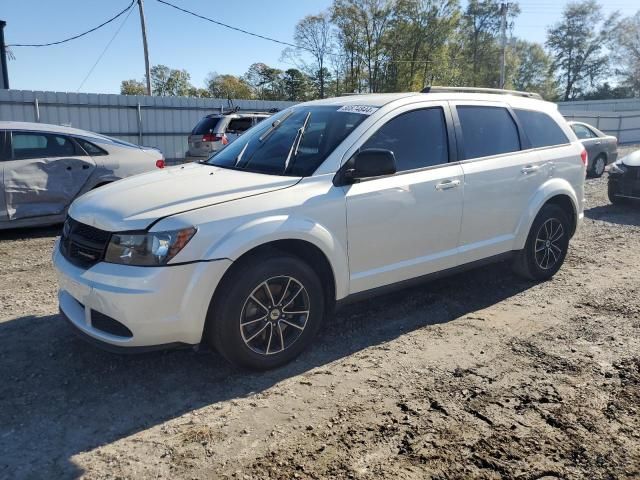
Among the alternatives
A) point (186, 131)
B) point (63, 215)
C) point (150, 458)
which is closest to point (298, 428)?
point (150, 458)

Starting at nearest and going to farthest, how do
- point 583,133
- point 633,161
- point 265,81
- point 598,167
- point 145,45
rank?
point 633,161
point 583,133
point 598,167
point 145,45
point 265,81

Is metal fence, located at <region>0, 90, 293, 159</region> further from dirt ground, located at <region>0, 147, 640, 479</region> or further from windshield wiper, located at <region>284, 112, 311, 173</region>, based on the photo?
windshield wiper, located at <region>284, 112, 311, 173</region>

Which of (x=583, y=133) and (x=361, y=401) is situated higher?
(x=583, y=133)

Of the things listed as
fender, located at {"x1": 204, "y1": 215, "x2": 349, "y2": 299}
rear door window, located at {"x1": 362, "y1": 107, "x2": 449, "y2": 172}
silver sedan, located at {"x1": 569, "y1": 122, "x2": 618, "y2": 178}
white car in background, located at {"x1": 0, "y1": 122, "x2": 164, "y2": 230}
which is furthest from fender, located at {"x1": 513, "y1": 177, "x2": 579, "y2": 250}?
silver sedan, located at {"x1": 569, "y1": 122, "x2": 618, "y2": 178}

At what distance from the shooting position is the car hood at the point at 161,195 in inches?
128

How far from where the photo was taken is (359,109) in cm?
423

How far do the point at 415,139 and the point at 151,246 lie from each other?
2.32 meters

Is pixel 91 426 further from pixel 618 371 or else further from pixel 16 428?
pixel 618 371

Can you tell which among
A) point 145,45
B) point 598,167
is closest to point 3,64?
point 145,45

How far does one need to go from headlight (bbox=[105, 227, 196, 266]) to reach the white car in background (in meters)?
4.71

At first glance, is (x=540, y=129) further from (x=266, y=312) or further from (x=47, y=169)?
(x=47, y=169)

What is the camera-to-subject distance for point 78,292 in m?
→ 3.38

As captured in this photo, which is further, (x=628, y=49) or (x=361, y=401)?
(x=628, y=49)

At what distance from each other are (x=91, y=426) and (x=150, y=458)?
506 millimetres
